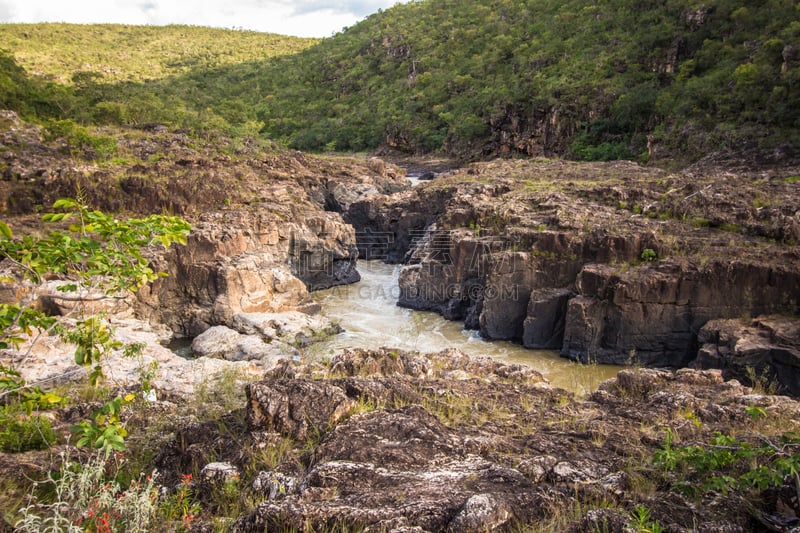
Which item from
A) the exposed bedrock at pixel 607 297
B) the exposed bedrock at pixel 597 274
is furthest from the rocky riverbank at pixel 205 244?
the exposed bedrock at pixel 607 297

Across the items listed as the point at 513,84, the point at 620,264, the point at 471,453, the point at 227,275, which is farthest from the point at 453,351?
the point at 513,84

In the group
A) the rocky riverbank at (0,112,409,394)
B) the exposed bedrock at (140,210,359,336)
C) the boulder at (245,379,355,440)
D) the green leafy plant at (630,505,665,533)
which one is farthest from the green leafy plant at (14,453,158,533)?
the exposed bedrock at (140,210,359,336)

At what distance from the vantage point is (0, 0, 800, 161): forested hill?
982 inches

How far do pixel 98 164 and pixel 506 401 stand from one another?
680 inches

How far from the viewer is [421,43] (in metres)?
58.9

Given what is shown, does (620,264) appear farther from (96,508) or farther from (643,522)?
(96,508)

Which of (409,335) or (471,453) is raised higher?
(471,453)

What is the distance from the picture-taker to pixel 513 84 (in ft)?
138

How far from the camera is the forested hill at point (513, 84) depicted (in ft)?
81.8

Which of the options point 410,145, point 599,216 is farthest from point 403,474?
point 410,145

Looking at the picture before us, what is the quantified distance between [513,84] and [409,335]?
33.8 meters

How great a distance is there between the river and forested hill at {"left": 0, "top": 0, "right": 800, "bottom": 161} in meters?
15.3

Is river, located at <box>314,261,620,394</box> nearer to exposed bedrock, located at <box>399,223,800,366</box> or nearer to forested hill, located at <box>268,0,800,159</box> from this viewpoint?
exposed bedrock, located at <box>399,223,800,366</box>

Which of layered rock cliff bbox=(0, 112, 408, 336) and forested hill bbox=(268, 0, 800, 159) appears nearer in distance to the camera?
layered rock cliff bbox=(0, 112, 408, 336)
